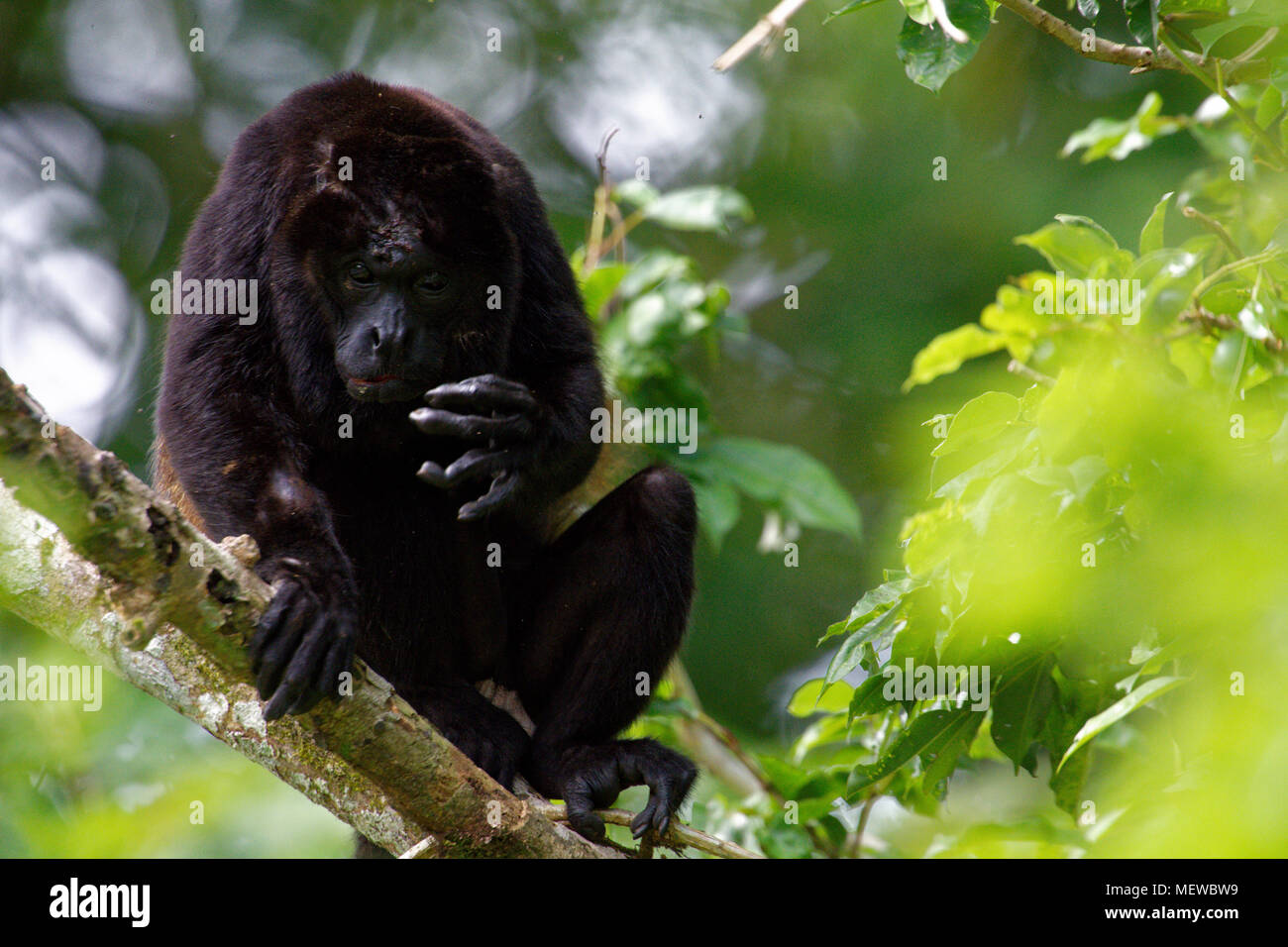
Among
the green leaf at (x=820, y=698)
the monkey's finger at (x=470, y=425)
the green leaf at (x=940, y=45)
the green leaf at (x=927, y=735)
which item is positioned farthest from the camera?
the green leaf at (x=820, y=698)

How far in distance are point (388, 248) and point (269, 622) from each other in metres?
1.19

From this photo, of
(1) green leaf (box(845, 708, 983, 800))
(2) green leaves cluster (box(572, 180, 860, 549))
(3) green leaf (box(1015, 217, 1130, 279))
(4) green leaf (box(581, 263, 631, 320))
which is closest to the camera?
(1) green leaf (box(845, 708, 983, 800))

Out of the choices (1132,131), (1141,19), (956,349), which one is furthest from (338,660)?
(1132,131)

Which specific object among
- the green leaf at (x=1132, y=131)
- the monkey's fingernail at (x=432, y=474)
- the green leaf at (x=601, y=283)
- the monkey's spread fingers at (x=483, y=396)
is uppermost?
the green leaf at (x=601, y=283)

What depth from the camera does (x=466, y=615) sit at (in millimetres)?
3994

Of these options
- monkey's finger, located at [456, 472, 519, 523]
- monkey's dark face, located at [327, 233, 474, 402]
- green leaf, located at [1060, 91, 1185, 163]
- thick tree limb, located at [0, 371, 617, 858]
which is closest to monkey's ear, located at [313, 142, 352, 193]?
monkey's dark face, located at [327, 233, 474, 402]

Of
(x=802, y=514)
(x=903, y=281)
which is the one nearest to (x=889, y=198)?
(x=903, y=281)

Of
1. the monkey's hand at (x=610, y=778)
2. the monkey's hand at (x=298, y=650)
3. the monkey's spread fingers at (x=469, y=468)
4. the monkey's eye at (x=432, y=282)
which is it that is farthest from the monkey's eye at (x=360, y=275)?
the monkey's hand at (x=610, y=778)

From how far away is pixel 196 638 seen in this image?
8.95ft

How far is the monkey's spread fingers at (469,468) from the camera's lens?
10.3 feet

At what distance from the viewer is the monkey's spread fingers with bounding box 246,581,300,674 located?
2.80m

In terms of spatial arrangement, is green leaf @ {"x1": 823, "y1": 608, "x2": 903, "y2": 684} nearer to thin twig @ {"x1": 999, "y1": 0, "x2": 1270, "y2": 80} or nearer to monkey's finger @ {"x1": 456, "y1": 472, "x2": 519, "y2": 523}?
monkey's finger @ {"x1": 456, "y1": 472, "x2": 519, "y2": 523}

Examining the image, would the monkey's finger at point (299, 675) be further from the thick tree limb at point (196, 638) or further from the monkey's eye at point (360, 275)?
the monkey's eye at point (360, 275)

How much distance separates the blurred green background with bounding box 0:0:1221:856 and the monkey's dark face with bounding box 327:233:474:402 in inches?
176
